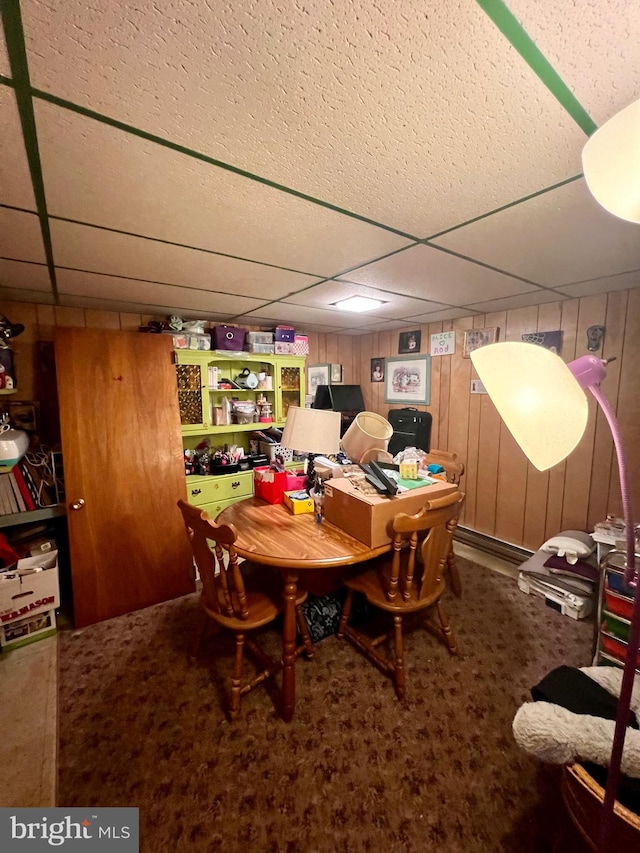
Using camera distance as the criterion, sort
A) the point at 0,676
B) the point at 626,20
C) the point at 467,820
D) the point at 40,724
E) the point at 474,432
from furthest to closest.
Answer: the point at 474,432
the point at 0,676
the point at 40,724
the point at 467,820
the point at 626,20

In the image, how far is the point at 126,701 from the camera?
1.65 meters

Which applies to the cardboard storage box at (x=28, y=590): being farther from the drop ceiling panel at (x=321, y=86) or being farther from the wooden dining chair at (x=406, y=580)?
the drop ceiling panel at (x=321, y=86)

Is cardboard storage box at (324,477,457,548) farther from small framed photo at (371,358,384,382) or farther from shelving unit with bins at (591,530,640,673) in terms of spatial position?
small framed photo at (371,358,384,382)

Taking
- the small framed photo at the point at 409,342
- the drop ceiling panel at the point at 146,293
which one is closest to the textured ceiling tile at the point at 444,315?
the small framed photo at the point at 409,342

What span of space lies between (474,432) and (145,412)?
9.13 ft

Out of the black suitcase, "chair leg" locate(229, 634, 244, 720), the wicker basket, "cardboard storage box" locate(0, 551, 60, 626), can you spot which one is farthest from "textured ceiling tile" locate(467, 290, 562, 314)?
"cardboard storage box" locate(0, 551, 60, 626)

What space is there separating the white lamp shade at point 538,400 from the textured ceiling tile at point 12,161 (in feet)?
3.67

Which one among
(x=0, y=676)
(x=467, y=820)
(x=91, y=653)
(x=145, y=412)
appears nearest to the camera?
(x=467, y=820)

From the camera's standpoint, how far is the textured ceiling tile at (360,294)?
2.09 meters

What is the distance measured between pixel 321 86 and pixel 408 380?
3.10 m

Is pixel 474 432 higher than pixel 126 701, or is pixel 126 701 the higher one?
pixel 474 432

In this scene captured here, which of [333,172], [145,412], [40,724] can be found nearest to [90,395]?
[145,412]

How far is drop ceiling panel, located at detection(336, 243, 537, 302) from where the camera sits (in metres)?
1.63

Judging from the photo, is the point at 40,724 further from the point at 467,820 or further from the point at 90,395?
the point at 467,820
